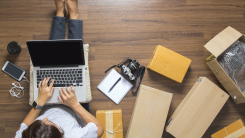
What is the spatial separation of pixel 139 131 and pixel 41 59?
0.84 meters

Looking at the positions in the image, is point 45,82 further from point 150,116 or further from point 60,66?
point 150,116

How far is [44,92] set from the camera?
1.01 metres

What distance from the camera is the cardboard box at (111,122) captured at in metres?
1.17

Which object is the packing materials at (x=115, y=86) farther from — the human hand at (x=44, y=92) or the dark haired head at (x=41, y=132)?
the dark haired head at (x=41, y=132)

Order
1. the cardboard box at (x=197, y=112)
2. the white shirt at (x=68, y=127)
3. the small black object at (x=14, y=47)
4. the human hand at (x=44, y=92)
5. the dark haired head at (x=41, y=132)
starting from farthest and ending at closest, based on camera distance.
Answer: the small black object at (x=14, y=47) < the cardboard box at (x=197, y=112) < the human hand at (x=44, y=92) < the white shirt at (x=68, y=127) < the dark haired head at (x=41, y=132)

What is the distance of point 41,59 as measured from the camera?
985 millimetres

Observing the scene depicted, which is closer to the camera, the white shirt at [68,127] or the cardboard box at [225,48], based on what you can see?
the white shirt at [68,127]

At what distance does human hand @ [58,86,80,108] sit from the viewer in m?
1.01

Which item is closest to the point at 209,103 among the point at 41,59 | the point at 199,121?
the point at 199,121

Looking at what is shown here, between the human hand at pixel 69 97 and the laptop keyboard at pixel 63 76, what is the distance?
0.04 meters

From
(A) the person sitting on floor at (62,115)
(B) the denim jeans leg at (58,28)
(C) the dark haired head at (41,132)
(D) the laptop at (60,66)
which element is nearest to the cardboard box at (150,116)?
(A) the person sitting on floor at (62,115)

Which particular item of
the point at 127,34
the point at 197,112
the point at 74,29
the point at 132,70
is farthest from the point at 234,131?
the point at 74,29

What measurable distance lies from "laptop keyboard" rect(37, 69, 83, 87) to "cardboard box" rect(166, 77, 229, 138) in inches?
29.1

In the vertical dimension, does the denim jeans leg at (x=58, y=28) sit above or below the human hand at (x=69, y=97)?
above
